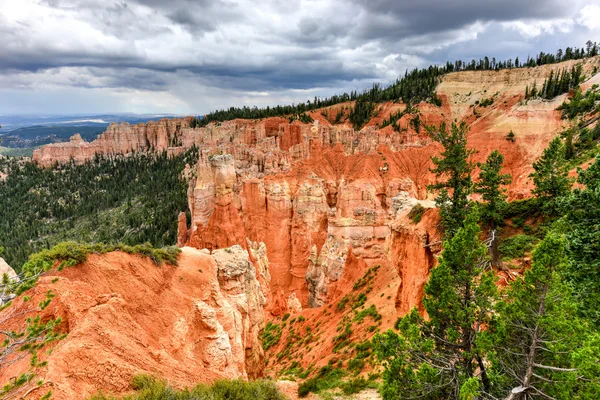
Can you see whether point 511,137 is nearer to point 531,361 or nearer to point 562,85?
point 562,85

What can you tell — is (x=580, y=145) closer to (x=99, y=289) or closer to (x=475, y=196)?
(x=475, y=196)

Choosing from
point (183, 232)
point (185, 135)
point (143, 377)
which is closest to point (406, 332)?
point (143, 377)

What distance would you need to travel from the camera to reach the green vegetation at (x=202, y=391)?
29.5ft

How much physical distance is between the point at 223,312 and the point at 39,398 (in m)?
9.76

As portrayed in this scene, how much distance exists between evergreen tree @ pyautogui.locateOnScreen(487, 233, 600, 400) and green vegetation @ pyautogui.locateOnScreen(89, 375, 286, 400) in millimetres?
6929

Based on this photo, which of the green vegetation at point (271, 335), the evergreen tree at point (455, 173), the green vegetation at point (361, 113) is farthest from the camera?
the green vegetation at point (361, 113)

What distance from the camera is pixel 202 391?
9828 millimetres

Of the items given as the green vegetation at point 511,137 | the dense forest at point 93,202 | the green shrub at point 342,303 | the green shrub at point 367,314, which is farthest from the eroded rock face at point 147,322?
the green vegetation at point 511,137

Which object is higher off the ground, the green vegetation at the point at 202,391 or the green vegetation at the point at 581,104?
the green vegetation at the point at 581,104

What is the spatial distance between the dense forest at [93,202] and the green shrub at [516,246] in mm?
56557

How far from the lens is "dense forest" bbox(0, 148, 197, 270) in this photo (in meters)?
69.0

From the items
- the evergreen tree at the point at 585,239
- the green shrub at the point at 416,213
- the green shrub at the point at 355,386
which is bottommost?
the green shrub at the point at 355,386

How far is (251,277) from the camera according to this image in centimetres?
2223

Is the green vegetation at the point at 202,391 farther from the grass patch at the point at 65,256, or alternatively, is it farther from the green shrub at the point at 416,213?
the green shrub at the point at 416,213
